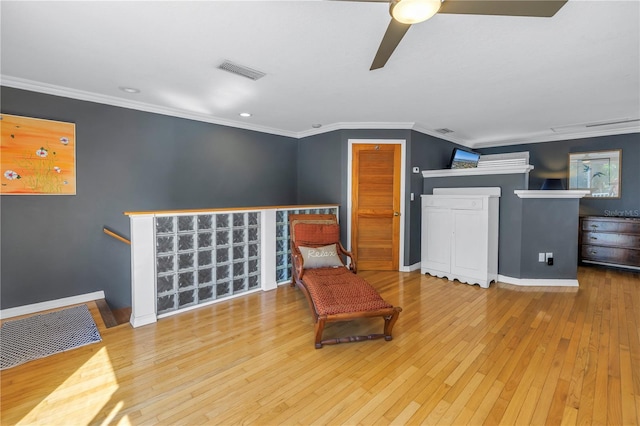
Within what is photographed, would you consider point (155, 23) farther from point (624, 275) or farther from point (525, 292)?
point (624, 275)

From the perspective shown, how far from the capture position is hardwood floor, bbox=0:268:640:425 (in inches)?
68.9

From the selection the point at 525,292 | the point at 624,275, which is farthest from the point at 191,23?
the point at 624,275

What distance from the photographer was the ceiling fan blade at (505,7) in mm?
1493

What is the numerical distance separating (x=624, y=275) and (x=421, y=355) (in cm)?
459

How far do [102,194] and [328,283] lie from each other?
9.67 feet

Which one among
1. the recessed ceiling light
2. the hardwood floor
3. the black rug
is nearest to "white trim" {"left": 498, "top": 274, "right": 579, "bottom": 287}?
the hardwood floor

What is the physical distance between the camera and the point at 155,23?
2.05m

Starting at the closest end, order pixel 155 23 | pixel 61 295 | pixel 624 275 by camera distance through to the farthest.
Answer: pixel 155 23 < pixel 61 295 < pixel 624 275

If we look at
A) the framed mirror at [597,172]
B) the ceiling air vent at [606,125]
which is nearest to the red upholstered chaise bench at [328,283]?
the ceiling air vent at [606,125]

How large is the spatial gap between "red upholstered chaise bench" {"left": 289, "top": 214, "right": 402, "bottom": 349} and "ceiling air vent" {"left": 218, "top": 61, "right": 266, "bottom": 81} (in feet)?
5.76

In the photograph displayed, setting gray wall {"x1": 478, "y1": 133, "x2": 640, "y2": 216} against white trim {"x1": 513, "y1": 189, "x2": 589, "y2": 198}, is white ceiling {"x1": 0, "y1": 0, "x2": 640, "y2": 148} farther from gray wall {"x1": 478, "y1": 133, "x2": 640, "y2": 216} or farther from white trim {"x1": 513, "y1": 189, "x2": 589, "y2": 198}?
gray wall {"x1": 478, "y1": 133, "x2": 640, "y2": 216}

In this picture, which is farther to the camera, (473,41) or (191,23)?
(473,41)

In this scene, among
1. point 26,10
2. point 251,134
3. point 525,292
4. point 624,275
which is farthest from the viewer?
point 251,134

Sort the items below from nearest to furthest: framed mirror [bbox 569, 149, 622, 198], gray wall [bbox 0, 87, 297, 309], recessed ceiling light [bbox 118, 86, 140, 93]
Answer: gray wall [bbox 0, 87, 297, 309] < recessed ceiling light [bbox 118, 86, 140, 93] < framed mirror [bbox 569, 149, 622, 198]
